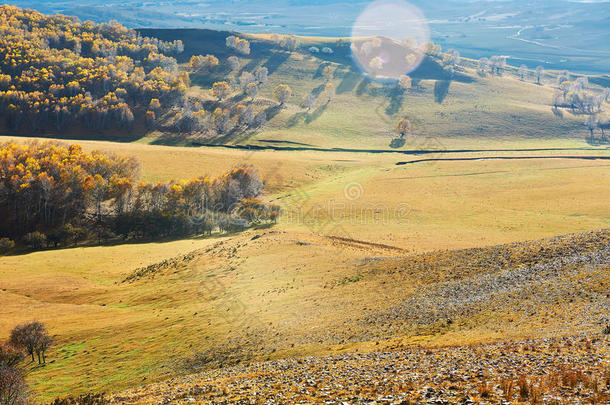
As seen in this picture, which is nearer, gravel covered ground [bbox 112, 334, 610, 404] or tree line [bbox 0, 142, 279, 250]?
gravel covered ground [bbox 112, 334, 610, 404]

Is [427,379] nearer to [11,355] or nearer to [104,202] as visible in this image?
[11,355]

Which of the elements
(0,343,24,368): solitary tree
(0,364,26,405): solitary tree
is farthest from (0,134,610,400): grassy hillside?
(0,364,26,405): solitary tree

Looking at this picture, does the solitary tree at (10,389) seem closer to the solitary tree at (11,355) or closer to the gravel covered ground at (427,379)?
the gravel covered ground at (427,379)

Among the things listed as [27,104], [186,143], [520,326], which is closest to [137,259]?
[520,326]

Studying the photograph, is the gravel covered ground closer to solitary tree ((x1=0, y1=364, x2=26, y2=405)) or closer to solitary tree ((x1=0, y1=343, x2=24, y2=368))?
solitary tree ((x1=0, y1=364, x2=26, y2=405))

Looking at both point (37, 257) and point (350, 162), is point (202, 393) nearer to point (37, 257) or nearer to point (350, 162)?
point (37, 257)

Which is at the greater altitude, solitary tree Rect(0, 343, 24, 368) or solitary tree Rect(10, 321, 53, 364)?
solitary tree Rect(10, 321, 53, 364)

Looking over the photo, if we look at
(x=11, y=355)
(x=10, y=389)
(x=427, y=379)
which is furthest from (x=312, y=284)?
(x=11, y=355)

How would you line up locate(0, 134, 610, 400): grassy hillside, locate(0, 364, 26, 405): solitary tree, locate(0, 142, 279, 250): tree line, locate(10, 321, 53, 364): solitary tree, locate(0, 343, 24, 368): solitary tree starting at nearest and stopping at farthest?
locate(0, 364, 26, 405): solitary tree, locate(0, 134, 610, 400): grassy hillside, locate(0, 343, 24, 368): solitary tree, locate(10, 321, 53, 364): solitary tree, locate(0, 142, 279, 250): tree line

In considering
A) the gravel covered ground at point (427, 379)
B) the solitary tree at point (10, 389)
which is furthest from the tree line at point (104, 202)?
the gravel covered ground at point (427, 379)

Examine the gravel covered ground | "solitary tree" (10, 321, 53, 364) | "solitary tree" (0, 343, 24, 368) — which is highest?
the gravel covered ground
